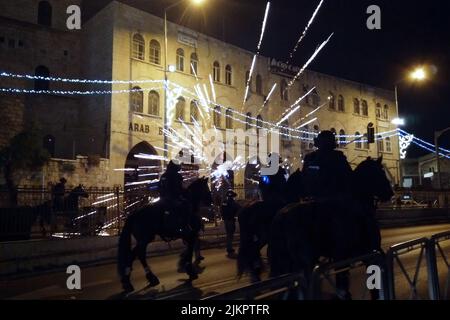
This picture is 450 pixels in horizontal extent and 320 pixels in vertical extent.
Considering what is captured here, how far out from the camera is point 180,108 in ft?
94.3

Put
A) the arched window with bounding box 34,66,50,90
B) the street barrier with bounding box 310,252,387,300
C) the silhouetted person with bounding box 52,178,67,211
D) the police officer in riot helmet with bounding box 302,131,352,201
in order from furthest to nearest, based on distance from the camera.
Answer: the arched window with bounding box 34,66,50,90 < the silhouetted person with bounding box 52,178,67,211 < the police officer in riot helmet with bounding box 302,131,352,201 < the street barrier with bounding box 310,252,387,300

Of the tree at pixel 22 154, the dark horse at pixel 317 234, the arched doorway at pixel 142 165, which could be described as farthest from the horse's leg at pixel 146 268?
the arched doorway at pixel 142 165

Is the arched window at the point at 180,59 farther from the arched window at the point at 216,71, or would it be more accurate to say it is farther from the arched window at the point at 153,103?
the arched window at the point at 216,71

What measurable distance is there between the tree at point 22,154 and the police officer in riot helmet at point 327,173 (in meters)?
15.0

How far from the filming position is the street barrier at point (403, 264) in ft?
16.3

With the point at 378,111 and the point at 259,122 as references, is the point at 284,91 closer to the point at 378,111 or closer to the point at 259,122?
the point at 259,122

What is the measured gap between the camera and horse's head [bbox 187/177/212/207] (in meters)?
9.71

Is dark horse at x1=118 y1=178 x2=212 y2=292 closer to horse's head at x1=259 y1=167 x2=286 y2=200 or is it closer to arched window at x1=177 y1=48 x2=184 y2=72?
horse's head at x1=259 y1=167 x2=286 y2=200

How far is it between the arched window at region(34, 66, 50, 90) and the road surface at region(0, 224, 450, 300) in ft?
60.0

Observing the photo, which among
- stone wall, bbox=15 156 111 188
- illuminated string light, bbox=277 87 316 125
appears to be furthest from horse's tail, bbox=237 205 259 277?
illuminated string light, bbox=277 87 316 125

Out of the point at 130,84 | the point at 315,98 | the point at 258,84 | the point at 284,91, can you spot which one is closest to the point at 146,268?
the point at 130,84

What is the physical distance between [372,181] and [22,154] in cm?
1625

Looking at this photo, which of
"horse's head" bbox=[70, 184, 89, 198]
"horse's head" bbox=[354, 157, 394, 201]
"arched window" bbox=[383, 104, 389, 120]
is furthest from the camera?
"arched window" bbox=[383, 104, 389, 120]
